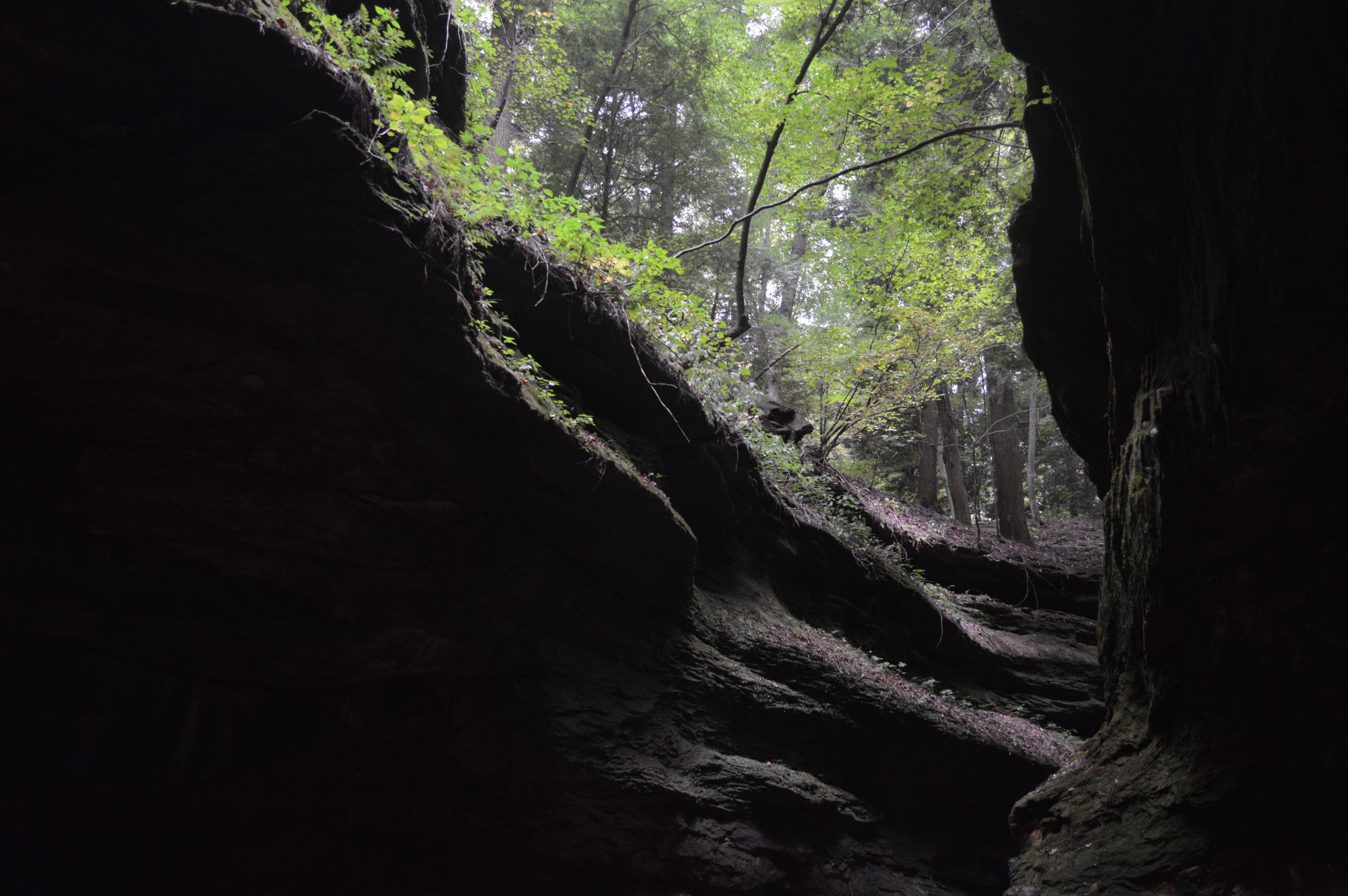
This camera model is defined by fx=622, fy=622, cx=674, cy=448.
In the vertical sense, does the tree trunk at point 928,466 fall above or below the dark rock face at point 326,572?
above

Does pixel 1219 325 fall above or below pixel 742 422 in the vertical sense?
below

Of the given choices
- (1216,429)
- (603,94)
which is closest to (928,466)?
(603,94)

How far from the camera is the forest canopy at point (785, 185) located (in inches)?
238

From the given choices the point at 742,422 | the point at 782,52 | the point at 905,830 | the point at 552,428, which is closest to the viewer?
the point at 552,428

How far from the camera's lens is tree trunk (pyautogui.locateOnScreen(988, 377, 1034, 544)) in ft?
45.5

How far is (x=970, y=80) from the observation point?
736 cm

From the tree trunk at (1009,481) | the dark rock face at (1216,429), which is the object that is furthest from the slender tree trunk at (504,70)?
the tree trunk at (1009,481)

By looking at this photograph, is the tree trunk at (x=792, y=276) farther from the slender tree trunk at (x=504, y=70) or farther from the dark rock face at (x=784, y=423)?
the slender tree trunk at (x=504, y=70)

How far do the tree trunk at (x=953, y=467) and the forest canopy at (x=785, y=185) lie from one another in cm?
8

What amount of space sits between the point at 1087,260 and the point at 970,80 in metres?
2.58

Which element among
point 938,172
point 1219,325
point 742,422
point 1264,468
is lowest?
point 1264,468

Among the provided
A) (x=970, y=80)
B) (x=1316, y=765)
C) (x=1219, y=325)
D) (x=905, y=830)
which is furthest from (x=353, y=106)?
(x=905, y=830)

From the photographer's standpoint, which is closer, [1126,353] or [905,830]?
[1126,353]

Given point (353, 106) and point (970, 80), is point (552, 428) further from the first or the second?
point (970, 80)
